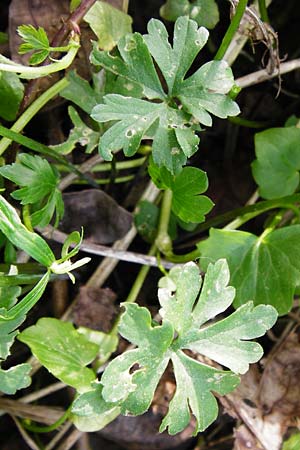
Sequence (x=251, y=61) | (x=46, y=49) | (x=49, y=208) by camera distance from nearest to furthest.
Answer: (x=46, y=49) → (x=49, y=208) → (x=251, y=61)

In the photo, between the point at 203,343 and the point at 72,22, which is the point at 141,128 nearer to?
the point at 72,22

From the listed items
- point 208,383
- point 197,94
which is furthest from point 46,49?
point 208,383

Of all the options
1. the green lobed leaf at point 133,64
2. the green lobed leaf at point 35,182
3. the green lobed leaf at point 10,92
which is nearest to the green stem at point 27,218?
the green lobed leaf at point 35,182

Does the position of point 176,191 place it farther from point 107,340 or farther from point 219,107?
point 107,340

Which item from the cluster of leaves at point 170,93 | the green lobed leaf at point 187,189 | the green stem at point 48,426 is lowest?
the green stem at point 48,426

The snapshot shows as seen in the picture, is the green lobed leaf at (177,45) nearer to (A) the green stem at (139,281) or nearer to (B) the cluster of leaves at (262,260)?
(B) the cluster of leaves at (262,260)
